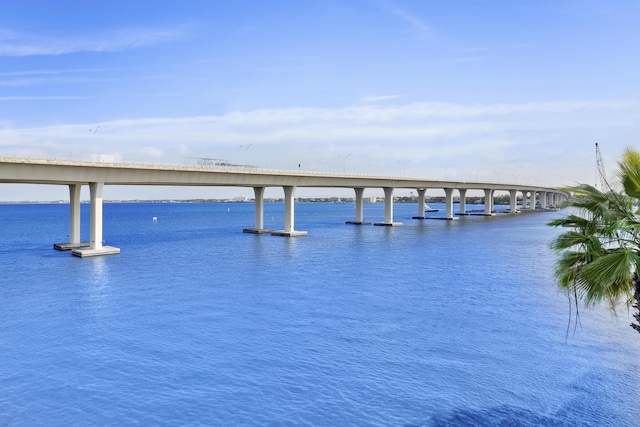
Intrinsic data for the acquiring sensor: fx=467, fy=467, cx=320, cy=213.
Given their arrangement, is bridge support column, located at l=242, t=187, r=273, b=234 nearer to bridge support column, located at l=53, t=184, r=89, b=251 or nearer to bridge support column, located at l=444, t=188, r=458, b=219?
bridge support column, located at l=53, t=184, r=89, b=251

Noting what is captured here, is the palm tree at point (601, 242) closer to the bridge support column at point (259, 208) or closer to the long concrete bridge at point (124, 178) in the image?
the long concrete bridge at point (124, 178)

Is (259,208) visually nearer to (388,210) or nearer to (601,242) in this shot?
(388,210)

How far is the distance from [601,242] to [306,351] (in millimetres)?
11630

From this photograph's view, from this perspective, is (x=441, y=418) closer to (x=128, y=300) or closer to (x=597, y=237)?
(x=597, y=237)

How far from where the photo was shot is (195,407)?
1400 centimetres

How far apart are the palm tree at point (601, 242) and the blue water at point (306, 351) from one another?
16.2ft

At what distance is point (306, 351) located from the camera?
18812 mm

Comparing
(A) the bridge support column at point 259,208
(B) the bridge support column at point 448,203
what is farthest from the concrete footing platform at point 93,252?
(B) the bridge support column at point 448,203

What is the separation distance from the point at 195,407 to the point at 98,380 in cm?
418

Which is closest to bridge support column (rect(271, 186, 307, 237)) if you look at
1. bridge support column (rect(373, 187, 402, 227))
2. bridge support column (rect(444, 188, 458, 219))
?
bridge support column (rect(373, 187, 402, 227))

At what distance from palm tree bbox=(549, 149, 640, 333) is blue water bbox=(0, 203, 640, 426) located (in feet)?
16.2

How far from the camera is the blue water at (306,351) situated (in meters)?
13.9

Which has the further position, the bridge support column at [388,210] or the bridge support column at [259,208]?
the bridge support column at [388,210]

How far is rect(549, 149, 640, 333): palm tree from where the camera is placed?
9805 millimetres
